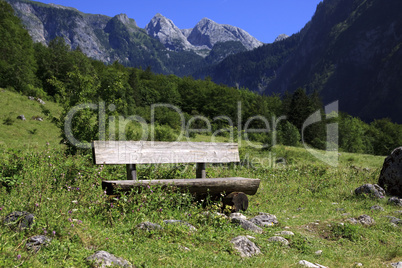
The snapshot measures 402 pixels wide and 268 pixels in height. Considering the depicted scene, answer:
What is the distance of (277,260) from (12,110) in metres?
27.6

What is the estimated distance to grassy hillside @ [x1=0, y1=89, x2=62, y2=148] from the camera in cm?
2081

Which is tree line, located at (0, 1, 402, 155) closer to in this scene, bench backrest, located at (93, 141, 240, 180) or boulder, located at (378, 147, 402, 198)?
bench backrest, located at (93, 141, 240, 180)

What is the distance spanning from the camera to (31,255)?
360 centimetres

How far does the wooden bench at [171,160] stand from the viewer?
671cm

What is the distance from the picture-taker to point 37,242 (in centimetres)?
394

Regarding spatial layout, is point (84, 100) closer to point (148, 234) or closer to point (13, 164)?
point (13, 164)

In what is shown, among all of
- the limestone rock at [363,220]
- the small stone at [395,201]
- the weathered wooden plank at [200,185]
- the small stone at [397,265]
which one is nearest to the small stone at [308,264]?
the small stone at [397,265]

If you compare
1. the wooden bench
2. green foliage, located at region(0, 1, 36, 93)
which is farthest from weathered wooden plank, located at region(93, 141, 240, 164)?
green foliage, located at region(0, 1, 36, 93)

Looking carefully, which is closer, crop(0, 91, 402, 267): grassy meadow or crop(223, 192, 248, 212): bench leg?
crop(0, 91, 402, 267): grassy meadow

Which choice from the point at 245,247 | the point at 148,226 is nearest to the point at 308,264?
the point at 245,247

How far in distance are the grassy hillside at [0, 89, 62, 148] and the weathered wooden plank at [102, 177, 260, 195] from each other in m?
14.4

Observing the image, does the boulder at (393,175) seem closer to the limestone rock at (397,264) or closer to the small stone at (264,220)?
the small stone at (264,220)

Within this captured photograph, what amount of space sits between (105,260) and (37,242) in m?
0.91

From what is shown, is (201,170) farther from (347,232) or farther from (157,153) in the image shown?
(347,232)
